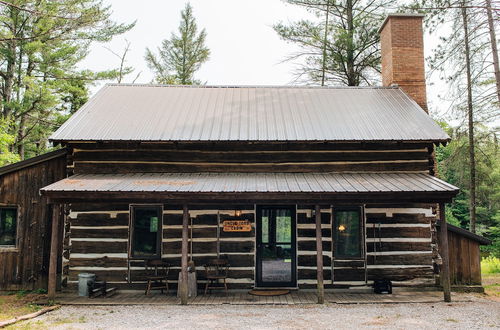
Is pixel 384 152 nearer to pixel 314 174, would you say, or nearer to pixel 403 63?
pixel 314 174

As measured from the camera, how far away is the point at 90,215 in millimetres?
10094

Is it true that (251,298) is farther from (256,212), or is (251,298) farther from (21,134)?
(21,134)

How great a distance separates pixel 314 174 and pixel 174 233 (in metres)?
3.90

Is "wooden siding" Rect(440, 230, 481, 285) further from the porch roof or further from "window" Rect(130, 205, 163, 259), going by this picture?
"window" Rect(130, 205, 163, 259)

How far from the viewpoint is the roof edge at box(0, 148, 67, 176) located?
10188 millimetres

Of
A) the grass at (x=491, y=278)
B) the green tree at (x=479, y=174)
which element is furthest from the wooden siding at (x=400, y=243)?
the green tree at (x=479, y=174)

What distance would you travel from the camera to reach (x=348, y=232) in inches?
400

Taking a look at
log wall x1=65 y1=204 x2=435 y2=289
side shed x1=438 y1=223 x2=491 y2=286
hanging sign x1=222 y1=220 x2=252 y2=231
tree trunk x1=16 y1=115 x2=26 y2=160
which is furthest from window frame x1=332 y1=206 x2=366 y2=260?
tree trunk x1=16 y1=115 x2=26 y2=160

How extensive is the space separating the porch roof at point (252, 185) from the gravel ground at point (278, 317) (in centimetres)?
235

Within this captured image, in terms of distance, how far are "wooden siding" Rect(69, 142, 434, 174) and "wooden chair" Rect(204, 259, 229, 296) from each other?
7.79 feet

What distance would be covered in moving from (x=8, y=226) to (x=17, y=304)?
92.7 inches

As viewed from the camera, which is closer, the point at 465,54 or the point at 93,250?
the point at 93,250

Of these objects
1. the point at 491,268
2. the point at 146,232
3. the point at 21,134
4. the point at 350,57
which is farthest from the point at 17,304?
the point at 350,57

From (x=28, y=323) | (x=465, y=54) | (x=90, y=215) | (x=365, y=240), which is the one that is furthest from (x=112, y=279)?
(x=465, y=54)
